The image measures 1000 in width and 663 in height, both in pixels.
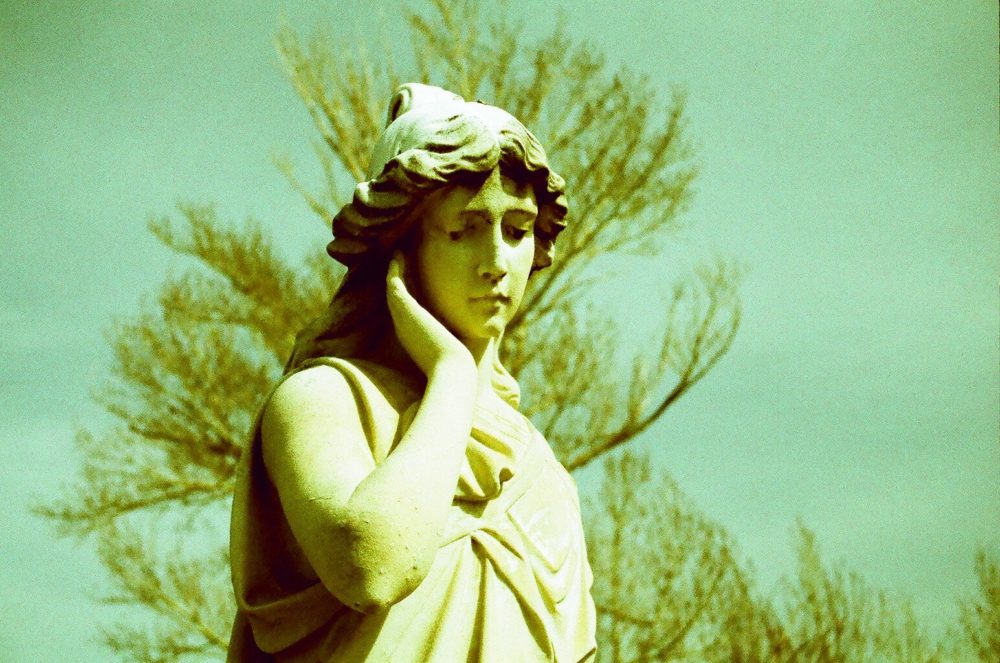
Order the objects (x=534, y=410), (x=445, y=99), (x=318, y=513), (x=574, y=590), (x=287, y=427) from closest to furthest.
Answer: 1. (x=318, y=513)
2. (x=287, y=427)
3. (x=574, y=590)
4. (x=445, y=99)
5. (x=534, y=410)

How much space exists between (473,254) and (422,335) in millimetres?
258

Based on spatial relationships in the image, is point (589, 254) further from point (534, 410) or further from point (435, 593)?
point (435, 593)

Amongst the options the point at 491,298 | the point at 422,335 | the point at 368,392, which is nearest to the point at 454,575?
the point at 368,392

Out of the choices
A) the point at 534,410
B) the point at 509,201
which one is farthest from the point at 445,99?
the point at 534,410

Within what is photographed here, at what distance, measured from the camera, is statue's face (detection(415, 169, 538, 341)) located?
3.17 metres

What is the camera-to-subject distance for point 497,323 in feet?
10.6

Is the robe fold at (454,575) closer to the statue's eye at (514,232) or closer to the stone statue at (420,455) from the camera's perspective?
the stone statue at (420,455)

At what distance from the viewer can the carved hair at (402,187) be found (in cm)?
313

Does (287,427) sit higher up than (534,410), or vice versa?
(534,410)

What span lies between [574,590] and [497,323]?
693mm

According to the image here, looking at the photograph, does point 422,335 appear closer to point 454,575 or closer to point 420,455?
point 420,455

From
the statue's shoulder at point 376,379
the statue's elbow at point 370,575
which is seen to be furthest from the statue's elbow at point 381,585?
the statue's shoulder at point 376,379

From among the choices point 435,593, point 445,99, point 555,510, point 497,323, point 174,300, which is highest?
point 174,300

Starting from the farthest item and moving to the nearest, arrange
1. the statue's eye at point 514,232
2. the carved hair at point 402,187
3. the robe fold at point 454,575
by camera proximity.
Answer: the statue's eye at point 514,232 < the carved hair at point 402,187 < the robe fold at point 454,575
